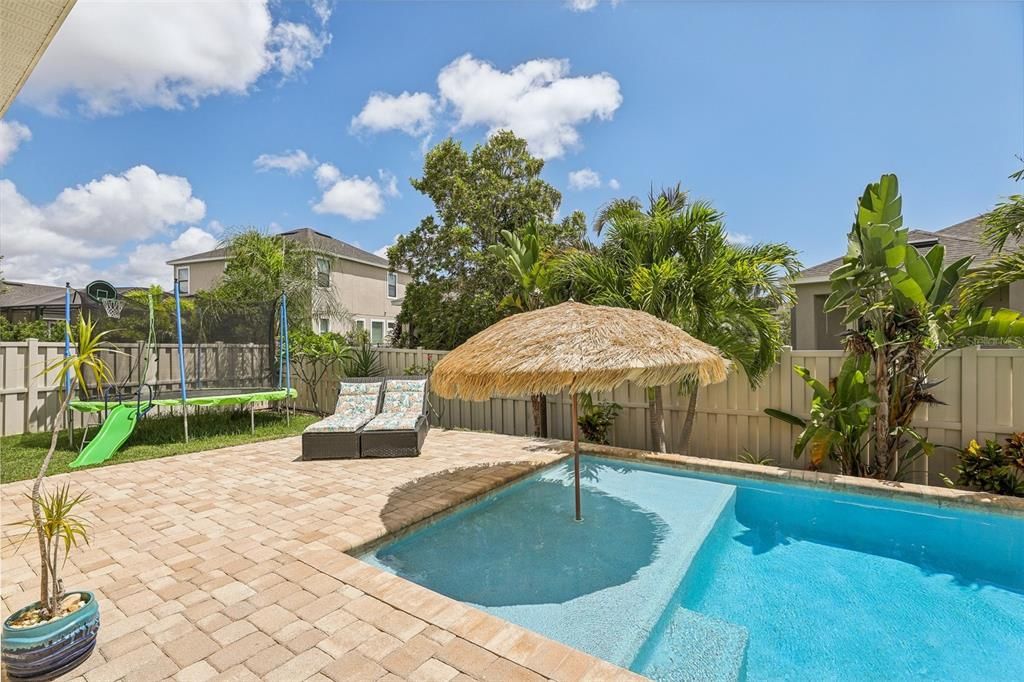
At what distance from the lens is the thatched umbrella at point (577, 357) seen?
14.7ft

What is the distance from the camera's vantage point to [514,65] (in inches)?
474

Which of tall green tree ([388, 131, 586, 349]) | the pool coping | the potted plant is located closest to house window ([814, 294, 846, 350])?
tall green tree ([388, 131, 586, 349])

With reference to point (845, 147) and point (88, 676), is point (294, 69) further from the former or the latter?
point (845, 147)

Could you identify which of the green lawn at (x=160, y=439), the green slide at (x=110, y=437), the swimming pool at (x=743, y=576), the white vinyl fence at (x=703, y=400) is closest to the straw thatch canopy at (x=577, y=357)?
the swimming pool at (x=743, y=576)

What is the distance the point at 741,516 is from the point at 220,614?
5.49 m

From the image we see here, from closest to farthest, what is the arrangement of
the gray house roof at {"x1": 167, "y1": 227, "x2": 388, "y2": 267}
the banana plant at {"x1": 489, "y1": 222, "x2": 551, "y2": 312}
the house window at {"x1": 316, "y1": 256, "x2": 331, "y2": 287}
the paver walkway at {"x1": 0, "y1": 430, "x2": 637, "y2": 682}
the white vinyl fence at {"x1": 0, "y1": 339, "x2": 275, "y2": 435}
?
the paver walkway at {"x1": 0, "y1": 430, "x2": 637, "y2": 682} < the banana plant at {"x1": 489, "y1": 222, "x2": 551, "y2": 312} < the white vinyl fence at {"x1": 0, "y1": 339, "x2": 275, "y2": 435} < the house window at {"x1": 316, "y1": 256, "x2": 331, "y2": 287} < the gray house roof at {"x1": 167, "y1": 227, "x2": 388, "y2": 267}

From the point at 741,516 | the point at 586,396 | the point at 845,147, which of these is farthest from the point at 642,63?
the point at 741,516

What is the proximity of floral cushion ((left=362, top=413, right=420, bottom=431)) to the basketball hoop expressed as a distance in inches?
244

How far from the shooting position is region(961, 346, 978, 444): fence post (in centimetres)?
600

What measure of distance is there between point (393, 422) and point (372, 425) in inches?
13.4

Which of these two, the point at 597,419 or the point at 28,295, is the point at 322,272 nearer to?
the point at 597,419

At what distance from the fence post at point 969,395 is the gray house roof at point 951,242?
4994 mm

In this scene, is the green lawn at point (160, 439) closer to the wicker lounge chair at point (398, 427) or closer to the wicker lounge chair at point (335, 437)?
the wicker lounge chair at point (335, 437)

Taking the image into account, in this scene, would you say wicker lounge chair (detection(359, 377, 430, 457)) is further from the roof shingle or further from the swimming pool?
the roof shingle
